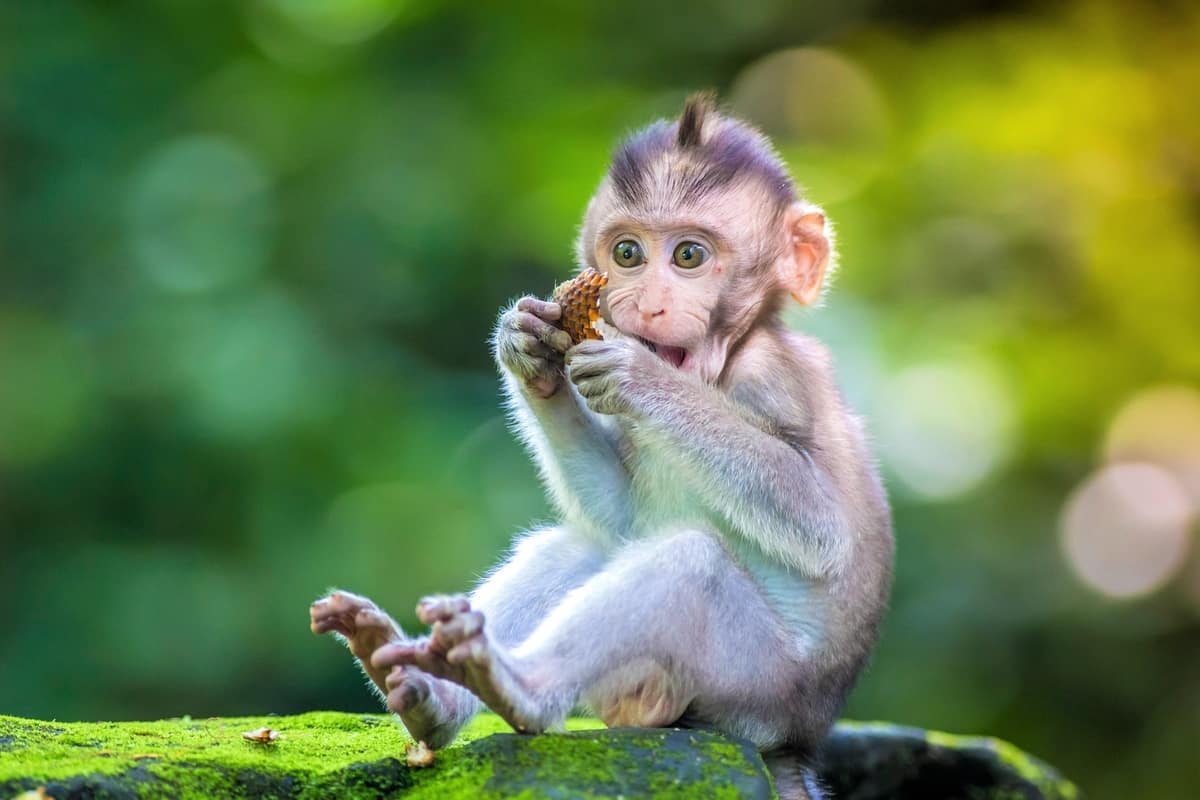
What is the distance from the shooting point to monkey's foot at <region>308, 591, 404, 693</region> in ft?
18.5

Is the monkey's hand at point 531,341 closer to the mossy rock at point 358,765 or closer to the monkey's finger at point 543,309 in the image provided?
the monkey's finger at point 543,309

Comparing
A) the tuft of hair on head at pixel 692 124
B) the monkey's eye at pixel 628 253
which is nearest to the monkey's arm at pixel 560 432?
the monkey's eye at pixel 628 253

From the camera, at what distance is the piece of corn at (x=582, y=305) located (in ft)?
20.7

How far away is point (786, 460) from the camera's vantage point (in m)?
6.13

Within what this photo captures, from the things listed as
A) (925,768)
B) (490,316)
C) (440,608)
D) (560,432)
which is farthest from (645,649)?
(490,316)

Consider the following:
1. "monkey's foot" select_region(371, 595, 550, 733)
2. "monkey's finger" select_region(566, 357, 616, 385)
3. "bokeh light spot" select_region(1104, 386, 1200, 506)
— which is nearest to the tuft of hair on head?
"monkey's finger" select_region(566, 357, 616, 385)

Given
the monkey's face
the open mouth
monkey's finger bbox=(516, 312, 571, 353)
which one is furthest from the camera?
the open mouth

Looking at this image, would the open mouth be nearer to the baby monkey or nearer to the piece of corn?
the baby monkey

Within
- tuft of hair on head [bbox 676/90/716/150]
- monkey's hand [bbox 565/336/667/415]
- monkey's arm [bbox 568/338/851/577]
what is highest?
tuft of hair on head [bbox 676/90/716/150]

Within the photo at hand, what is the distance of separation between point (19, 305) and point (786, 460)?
7.51 meters

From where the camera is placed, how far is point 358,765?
18.0 ft

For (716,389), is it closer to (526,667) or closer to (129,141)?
(526,667)

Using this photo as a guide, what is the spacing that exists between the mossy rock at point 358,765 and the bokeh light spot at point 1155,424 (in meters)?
6.33

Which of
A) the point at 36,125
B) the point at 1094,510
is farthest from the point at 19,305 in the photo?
the point at 1094,510
